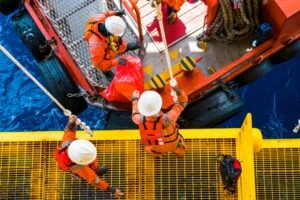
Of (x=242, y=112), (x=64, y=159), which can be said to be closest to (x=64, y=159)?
(x=64, y=159)

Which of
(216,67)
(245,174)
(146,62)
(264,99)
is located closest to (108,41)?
(146,62)

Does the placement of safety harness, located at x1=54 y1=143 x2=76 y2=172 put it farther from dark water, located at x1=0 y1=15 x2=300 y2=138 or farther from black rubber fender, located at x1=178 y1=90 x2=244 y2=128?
dark water, located at x1=0 y1=15 x2=300 y2=138

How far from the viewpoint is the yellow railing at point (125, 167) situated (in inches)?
244

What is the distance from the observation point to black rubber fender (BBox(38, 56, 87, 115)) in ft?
24.4

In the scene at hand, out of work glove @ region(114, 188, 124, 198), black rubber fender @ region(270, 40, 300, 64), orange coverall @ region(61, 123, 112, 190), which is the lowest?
work glove @ region(114, 188, 124, 198)

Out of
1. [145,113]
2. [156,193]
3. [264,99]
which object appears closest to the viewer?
[145,113]

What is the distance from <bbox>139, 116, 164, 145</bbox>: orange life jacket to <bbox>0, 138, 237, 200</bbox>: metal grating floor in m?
0.67

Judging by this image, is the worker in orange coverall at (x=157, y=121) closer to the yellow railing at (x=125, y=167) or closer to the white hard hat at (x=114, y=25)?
the yellow railing at (x=125, y=167)

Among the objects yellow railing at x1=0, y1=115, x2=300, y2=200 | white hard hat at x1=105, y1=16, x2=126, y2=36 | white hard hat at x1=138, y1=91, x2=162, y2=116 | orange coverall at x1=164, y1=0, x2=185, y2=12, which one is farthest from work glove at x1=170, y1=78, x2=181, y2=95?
orange coverall at x1=164, y1=0, x2=185, y2=12

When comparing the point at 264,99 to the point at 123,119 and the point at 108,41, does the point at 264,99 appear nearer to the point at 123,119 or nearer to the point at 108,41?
the point at 123,119

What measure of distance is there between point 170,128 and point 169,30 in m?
2.25

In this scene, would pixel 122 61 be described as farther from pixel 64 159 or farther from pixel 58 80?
pixel 64 159

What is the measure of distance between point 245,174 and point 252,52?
196 centimetres

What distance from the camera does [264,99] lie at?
8.44 m
